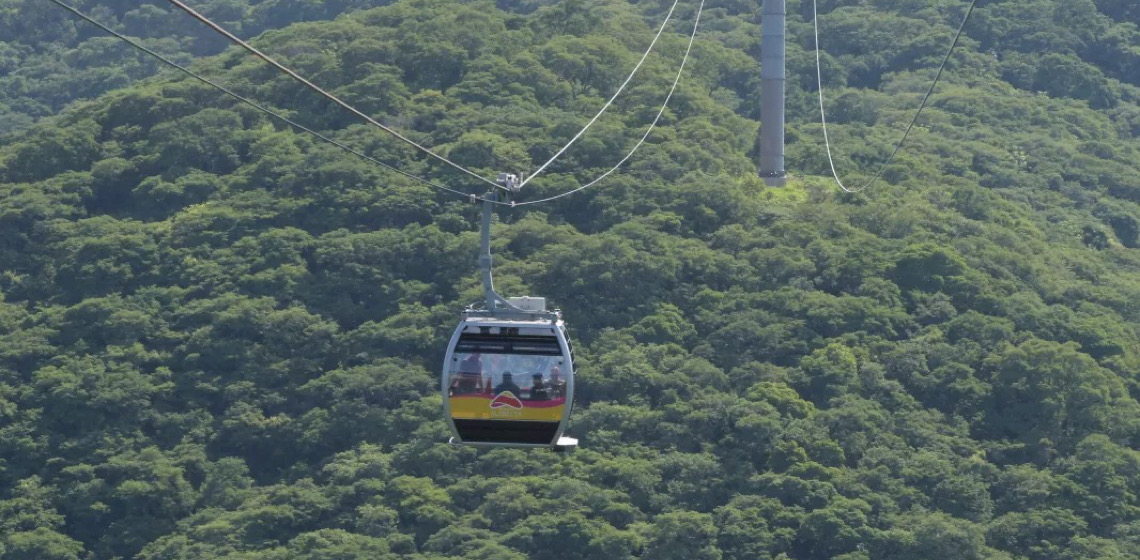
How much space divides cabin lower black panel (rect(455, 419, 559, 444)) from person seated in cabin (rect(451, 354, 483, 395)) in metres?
0.36

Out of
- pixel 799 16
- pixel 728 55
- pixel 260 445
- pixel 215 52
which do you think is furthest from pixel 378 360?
pixel 215 52

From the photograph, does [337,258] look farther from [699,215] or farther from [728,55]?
[728,55]

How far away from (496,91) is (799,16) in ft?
53.7

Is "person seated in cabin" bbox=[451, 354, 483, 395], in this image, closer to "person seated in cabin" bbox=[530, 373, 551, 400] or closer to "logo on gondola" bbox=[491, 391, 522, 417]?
"logo on gondola" bbox=[491, 391, 522, 417]

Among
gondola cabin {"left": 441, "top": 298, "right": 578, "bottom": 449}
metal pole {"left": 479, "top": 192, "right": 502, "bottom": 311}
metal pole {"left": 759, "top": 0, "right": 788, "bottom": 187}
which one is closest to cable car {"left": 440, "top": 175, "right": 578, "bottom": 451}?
gondola cabin {"left": 441, "top": 298, "right": 578, "bottom": 449}

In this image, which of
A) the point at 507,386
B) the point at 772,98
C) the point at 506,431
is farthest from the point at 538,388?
the point at 772,98

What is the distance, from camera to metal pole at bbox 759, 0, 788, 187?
30703 mm

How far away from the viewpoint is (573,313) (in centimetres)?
5138

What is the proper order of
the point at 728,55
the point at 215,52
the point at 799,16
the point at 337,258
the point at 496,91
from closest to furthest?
the point at 337,258 → the point at 496,91 → the point at 728,55 → the point at 799,16 → the point at 215,52

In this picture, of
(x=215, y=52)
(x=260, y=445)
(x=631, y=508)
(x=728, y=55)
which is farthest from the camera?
(x=215, y=52)

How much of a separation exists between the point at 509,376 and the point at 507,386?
0.36 feet

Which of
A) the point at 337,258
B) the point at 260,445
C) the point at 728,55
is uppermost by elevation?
the point at 728,55

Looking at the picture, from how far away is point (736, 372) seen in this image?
49688 mm

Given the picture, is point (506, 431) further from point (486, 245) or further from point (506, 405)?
point (486, 245)
